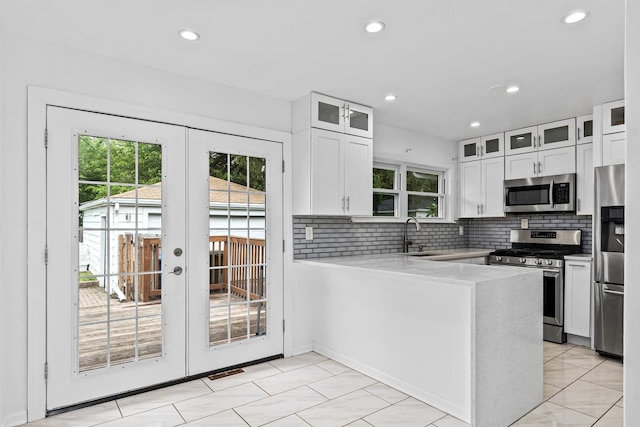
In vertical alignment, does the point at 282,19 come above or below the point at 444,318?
above

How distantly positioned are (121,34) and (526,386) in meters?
3.45

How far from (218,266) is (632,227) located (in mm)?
2873

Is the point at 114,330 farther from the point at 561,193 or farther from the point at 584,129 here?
the point at 584,129

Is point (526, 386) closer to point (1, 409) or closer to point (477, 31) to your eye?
point (477, 31)

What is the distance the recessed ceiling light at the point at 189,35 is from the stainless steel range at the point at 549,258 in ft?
12.9

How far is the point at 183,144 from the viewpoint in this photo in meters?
2.98

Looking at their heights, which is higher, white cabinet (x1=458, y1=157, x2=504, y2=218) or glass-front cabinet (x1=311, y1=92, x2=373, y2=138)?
glass-front cabinet (x1=311, y1=92, x2=373, y2=138)

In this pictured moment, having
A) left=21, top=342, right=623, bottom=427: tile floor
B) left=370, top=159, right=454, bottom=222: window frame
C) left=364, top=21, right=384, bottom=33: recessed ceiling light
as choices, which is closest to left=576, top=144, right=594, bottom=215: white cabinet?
left=370, top=159, right=454, bottom=222: window frame

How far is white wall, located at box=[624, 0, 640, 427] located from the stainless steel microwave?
405 centimetres

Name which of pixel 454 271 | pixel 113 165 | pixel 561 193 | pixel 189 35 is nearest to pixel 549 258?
pixel 561 193

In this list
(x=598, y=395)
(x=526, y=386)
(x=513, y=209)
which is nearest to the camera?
(x=526, y=386)

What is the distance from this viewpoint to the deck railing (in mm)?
2754

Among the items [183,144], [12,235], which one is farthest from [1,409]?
Answer: [183,144]

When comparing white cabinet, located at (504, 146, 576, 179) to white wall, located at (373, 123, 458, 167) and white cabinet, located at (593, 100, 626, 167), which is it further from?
white wall, located at (373, 123, 458, 167)
